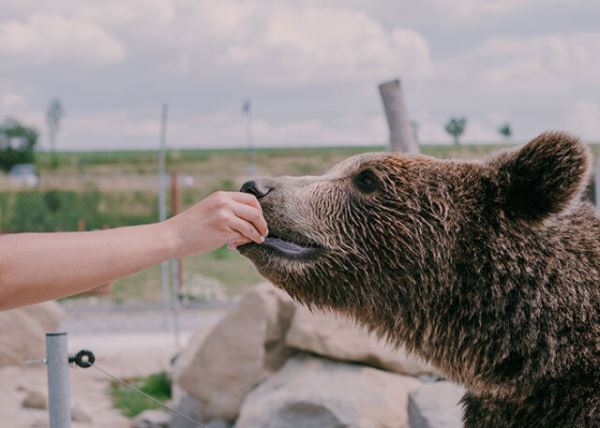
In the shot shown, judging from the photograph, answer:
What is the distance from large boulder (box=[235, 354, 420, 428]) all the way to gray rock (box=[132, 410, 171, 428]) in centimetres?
124

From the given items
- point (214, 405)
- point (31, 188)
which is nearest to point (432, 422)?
point (214, 405)

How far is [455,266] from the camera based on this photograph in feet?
8.80

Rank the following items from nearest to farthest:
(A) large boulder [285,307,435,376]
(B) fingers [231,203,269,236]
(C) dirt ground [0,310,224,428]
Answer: (B) fingers [231,203,269,236] < (A) large boulder [285,307,435,376] < (C) dirt ground [0,310,224,428]

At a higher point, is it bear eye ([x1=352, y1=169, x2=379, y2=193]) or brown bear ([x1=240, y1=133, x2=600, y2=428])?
bear eye ([x1=352, y1=169, x2=379, y2=193])

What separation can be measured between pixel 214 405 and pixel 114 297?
868cm

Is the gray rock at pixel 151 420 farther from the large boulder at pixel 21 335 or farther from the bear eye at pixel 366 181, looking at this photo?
the bear eye at pixel 366 181

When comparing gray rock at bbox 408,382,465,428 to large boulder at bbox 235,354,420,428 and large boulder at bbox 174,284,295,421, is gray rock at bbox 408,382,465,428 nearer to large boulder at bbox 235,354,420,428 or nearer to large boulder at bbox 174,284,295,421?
large boulder at bbox 235,354,420,428

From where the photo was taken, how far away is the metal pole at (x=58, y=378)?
2.79 m

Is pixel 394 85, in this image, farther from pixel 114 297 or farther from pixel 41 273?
pixel 114 297

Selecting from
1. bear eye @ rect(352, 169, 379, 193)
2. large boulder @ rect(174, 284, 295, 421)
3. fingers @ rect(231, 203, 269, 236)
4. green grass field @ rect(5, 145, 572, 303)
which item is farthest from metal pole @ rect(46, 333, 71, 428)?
green grass field @ rect(5, 145, 572, 303)

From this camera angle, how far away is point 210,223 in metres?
2.41

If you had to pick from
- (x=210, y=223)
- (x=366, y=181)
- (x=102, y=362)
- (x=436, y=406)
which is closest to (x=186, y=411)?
(x=102, y=362)

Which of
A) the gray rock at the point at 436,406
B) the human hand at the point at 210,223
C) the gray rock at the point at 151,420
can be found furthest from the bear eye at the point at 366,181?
the gray rock at the point at 151,420

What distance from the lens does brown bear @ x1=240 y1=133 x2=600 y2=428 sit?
252 cm
